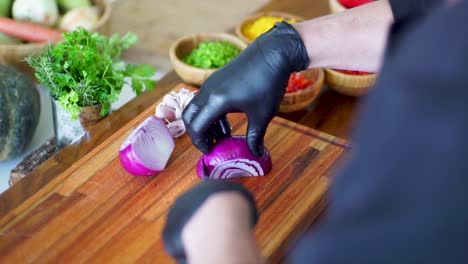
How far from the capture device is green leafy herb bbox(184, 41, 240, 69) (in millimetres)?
1106

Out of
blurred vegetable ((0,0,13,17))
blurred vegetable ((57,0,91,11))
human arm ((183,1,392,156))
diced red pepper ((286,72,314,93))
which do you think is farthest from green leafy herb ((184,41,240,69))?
blurred vegetable ((0,0,13,17))

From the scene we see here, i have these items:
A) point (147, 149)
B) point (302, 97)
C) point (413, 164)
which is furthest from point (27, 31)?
point (413, 164)

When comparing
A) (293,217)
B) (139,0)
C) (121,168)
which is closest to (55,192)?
(121,168)

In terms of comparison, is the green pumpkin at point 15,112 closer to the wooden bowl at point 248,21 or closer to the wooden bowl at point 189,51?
the wooden bowl at point 189,51

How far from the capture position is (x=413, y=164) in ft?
1.16

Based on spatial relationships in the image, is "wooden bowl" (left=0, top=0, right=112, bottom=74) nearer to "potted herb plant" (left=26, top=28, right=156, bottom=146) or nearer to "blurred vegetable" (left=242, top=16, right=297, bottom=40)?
"potted herb plant" (left=26, top=28, right=156, bottom=146)

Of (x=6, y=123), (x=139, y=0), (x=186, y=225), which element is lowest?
(x=139, y=0)

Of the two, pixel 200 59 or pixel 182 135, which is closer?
pixel 182 135

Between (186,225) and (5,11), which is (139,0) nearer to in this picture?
(5,11)

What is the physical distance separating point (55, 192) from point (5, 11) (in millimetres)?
674

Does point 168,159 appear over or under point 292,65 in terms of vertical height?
under

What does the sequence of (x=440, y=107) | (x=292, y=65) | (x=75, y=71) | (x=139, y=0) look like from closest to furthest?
(x=440, y=107) < (x=292, y=65) < (x=75, y=71) < (x=139, y=0)

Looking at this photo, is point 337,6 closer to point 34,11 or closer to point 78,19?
point 78,19

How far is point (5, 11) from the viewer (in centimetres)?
133
